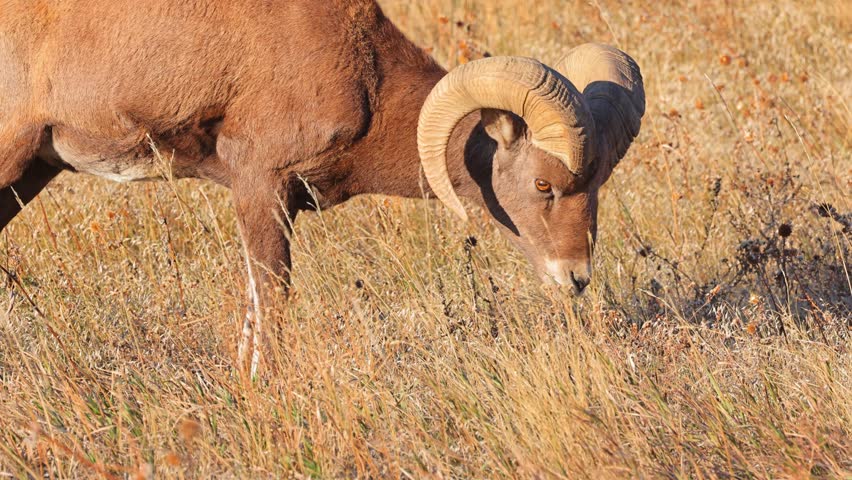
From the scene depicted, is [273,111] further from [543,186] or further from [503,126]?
[543,186]

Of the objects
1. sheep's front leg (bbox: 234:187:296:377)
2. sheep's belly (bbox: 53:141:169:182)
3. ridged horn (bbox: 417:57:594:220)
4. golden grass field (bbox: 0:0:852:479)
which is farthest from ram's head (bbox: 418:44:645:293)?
sheep's belly (bbox: 53:141:169:182)

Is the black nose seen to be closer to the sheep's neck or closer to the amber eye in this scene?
the amber eye

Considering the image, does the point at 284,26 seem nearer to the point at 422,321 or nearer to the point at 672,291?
the point at 422,321

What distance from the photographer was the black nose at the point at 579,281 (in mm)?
5543

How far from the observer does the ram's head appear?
5074mm

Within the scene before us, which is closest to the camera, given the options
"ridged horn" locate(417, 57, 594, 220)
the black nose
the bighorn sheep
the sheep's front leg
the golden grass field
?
the golden grass field

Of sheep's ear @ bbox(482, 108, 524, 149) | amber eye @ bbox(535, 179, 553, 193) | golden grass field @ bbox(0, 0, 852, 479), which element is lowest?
golden grass field @ bbox(0, 0, 852, 479)

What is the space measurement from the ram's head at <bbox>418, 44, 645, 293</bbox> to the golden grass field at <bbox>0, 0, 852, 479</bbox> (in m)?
0.31

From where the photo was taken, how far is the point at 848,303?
639cm

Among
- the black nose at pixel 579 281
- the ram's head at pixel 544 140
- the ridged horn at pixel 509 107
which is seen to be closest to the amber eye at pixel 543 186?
the ram's head at pixel 544 140

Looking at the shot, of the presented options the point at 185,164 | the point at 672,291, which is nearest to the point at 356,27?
the point at 185,164

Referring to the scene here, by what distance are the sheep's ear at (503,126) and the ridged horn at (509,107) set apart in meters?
0.12

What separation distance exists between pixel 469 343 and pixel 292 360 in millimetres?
897

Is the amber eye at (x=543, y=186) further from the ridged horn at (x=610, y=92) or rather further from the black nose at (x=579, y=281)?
the black nose at (x=579, y=281)
